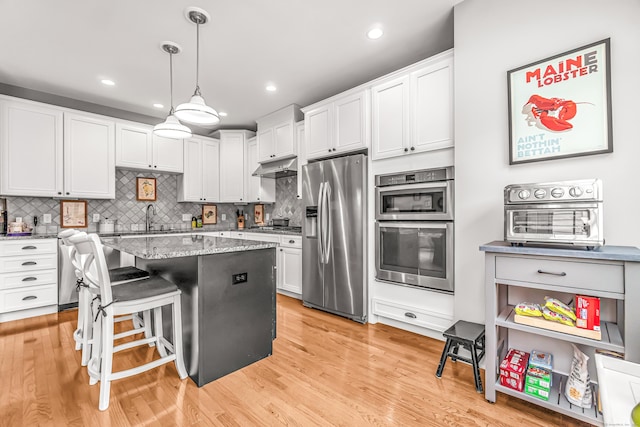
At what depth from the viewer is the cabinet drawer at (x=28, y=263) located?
123 inches

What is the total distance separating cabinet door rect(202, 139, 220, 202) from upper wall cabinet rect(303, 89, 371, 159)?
2.15 meters

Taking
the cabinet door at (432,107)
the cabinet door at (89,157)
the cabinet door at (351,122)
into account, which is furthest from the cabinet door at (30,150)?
the cabinet door at (432,107)

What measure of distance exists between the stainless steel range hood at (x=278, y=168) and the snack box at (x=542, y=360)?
318 cm

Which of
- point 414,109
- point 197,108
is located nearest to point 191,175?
point 197,108

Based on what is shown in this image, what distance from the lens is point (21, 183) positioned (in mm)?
3410

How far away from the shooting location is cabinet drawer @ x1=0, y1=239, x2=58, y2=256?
312 centimetres

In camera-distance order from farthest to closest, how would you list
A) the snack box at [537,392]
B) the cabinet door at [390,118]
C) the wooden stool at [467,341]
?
the cabinet door at [390,118] → the wooden stool at [467,341] → the snack box at [537,392]

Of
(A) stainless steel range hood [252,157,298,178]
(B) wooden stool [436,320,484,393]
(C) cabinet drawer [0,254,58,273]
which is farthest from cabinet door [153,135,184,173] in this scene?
(B) wooden stool [436,320,484,393]

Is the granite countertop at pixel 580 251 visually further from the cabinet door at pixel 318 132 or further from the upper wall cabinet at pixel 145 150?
the upper wall cabinet at pixel 145 150

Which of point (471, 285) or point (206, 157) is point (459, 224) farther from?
point (206, 157)

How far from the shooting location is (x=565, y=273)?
Result: 4.96 ft

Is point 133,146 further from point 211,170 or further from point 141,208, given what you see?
point 211,170

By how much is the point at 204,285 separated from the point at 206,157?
3.56 m

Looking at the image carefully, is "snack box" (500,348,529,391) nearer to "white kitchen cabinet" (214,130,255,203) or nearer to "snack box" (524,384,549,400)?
"snack box" (524,384,549,400)
